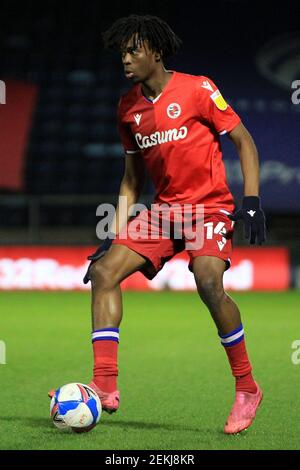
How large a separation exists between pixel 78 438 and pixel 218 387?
1743 millimetres

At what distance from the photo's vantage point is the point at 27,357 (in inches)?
297

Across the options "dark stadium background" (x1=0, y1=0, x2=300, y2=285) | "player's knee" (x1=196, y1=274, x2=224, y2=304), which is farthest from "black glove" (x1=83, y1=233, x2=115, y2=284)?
"dark stadium background" (x1=0, y1=0, x2=300, y2=285)

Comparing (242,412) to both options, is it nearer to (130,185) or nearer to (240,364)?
(240,364)

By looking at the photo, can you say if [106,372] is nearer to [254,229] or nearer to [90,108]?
[254,229]

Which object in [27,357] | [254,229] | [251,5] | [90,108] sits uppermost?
[251,5]

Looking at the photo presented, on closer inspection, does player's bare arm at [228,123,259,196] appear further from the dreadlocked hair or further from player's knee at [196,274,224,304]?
the dreadlocked hair

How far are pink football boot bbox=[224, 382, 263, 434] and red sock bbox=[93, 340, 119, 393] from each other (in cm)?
55

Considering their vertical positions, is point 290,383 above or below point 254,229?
below

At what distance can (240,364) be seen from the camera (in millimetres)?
4863

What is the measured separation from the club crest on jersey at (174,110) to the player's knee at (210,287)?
78 centimetres

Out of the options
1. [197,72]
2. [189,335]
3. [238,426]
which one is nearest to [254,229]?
[238,426]

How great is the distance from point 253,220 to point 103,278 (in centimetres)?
74

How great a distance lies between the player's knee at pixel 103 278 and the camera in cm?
477

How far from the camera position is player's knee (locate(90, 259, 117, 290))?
15.7ft
